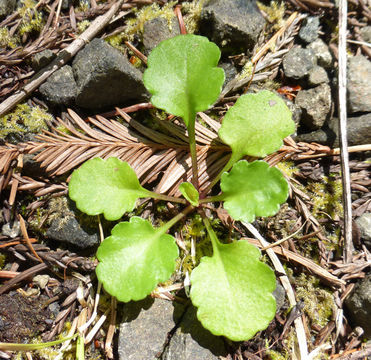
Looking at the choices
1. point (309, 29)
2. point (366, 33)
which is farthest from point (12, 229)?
point (366, 33)

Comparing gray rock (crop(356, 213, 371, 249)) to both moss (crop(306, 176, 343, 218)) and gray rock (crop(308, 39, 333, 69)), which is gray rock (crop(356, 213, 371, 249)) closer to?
moss (crop(306, 176, 343, 218))

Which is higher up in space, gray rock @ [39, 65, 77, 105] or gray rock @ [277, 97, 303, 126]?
gray rock @ [39, 65, 77, 105]

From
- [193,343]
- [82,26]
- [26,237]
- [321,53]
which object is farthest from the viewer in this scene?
[321,53]

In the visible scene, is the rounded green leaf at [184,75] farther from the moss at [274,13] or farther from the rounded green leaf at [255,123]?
the moss at [274,13]

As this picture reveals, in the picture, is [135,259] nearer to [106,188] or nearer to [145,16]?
[106,188]

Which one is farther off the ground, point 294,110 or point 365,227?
point 294,110

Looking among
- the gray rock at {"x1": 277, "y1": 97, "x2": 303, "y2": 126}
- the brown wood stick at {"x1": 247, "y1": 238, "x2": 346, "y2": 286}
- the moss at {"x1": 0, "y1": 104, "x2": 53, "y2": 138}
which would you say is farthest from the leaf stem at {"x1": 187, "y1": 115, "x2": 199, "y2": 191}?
the moss at {"x1": 0, "y1": 104, "x2": 53, "y2": 138}

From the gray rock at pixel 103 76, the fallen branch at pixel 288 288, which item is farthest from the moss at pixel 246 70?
the fallen branch at pixel 288 288
